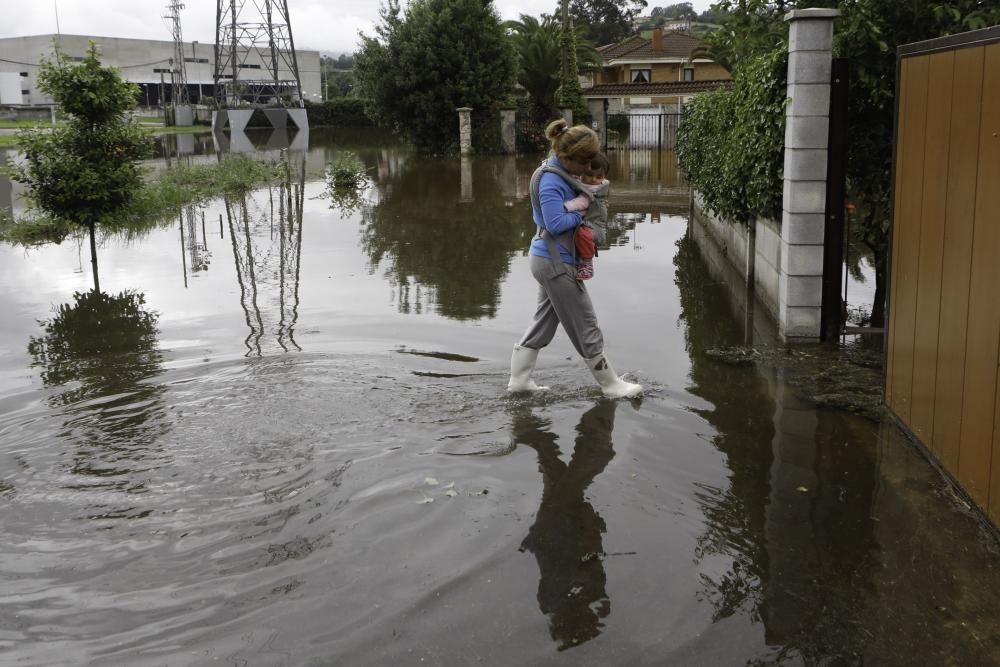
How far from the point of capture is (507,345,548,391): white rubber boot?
20.4ft

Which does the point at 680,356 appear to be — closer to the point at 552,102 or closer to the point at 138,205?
the point at 138,205

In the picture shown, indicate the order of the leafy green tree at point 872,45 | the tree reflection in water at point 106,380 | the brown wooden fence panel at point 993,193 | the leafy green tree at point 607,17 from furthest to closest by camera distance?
the leafy green tree at point 607,17
the leafy green tree at point 872,45
the tree reflection in water at point 106,380
the brown wooden fence panel at point 993,193

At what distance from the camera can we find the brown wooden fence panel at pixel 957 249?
438 cm

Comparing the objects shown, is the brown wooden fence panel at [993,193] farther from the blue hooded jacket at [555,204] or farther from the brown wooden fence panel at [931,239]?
the blue hooded jacket at [555,204]

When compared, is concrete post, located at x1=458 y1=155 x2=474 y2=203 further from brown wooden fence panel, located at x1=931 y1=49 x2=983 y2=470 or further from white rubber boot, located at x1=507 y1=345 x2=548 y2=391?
brown wooden fence panel, located at x1=931 y1=49 x2=983 y2=470

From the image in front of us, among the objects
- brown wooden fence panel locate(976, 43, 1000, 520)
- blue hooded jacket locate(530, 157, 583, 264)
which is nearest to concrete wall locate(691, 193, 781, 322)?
blue hooded jacket locate(530, 157, 583, 264)

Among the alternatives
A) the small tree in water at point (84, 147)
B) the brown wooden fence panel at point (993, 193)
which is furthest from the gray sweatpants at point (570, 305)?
the small tree in water at point (84, 147)

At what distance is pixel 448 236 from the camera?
1413 centimetres

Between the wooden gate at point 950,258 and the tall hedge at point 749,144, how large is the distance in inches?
95.7

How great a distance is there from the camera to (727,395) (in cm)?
639

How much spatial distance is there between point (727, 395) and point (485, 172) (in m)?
20.2

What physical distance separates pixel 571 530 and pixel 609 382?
1923 mm

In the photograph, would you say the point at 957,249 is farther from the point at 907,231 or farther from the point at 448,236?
the point at 448,236

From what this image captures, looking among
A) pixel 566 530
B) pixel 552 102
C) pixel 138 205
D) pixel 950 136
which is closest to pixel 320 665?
pixel 566 530
